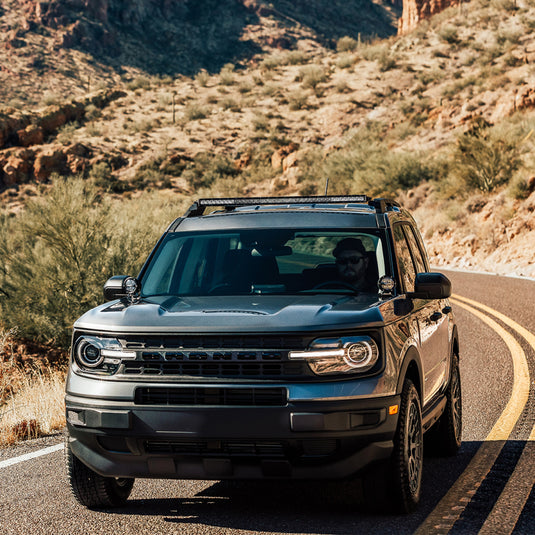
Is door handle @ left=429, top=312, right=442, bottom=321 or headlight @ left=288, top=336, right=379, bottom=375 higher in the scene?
headlight @ left=288, top=336, right=379, bottom=375

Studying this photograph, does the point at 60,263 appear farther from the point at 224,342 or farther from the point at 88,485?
the point at 224,342

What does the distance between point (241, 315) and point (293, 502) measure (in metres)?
1.41

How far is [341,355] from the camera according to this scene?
14.3ft

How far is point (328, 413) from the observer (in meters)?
4.23

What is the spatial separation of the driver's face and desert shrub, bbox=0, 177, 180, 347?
11.3 m

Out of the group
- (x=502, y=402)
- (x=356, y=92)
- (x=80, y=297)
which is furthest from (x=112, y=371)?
(x=356, y=92)

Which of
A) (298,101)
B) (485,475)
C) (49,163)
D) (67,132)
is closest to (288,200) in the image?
(485,475)

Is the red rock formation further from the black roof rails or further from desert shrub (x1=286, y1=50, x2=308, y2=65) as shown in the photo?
the black roof rails

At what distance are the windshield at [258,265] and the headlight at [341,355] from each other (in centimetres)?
95

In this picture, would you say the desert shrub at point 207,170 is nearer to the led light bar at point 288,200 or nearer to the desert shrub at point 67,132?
the desert shrub at point 67,132

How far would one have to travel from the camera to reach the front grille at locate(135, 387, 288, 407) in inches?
168

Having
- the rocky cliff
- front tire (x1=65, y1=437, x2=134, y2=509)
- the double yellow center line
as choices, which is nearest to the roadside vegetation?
front tire (x1=65, y1=437, x2=134, y2=509)

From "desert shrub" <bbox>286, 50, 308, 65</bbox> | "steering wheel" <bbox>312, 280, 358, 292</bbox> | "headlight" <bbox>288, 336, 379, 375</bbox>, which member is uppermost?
"desert shrub" <bbox>286, 50, 308, 65</bbox>

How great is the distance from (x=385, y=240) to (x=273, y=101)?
61.1 meters
